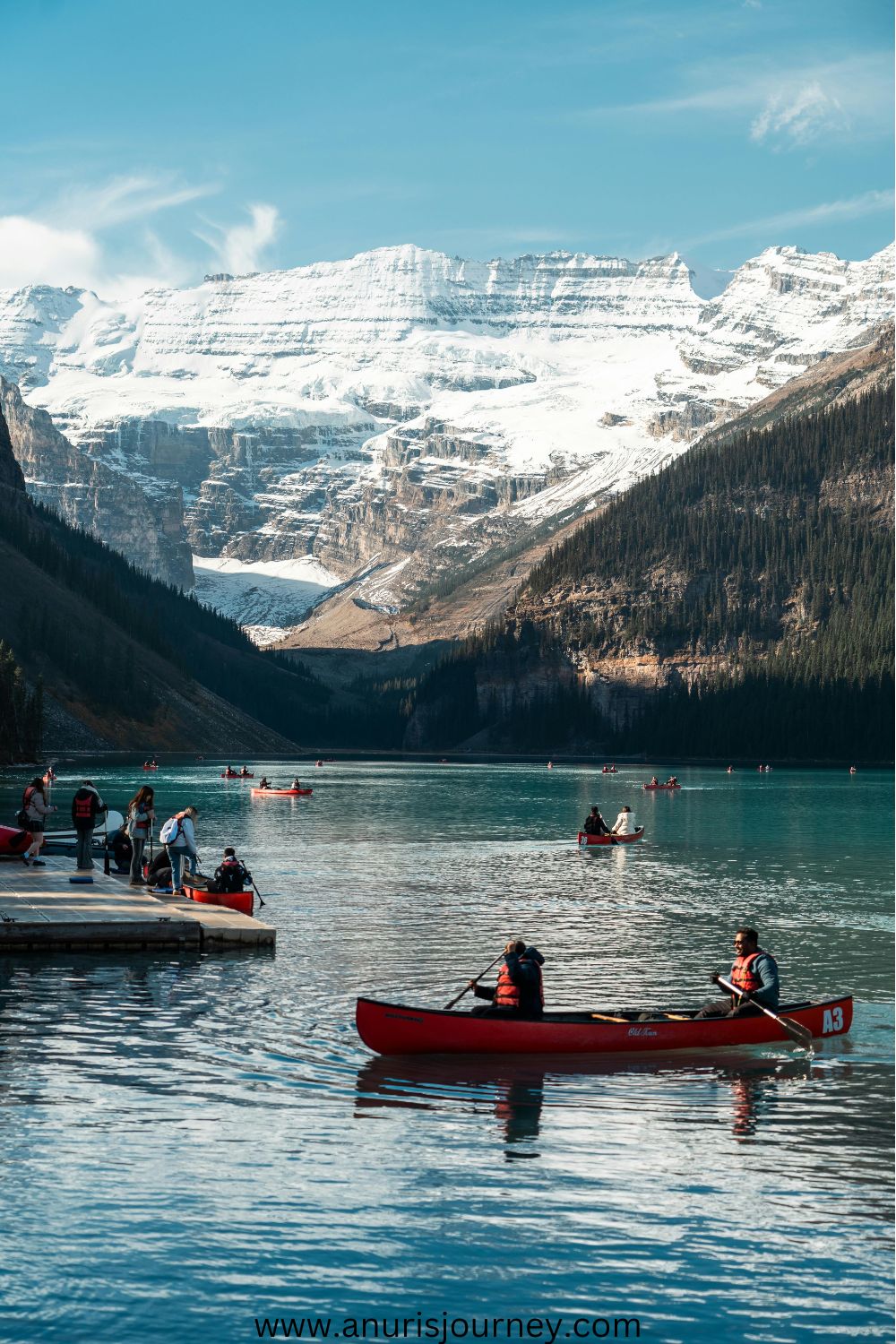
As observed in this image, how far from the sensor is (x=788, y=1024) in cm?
3778

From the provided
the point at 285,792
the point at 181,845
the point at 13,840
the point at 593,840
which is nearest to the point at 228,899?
the point at 181,845

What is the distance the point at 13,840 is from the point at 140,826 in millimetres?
11735

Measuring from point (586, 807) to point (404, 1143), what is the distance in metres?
123

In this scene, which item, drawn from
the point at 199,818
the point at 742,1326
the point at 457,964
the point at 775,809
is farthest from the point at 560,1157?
the point at 775,809

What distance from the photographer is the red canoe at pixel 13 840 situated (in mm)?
70188

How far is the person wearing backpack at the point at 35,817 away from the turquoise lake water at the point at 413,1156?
14.7 m

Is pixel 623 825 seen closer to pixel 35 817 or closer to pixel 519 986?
pixel 35 817

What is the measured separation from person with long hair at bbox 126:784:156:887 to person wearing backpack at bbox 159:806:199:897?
1.46 meters

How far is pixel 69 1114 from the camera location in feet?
99.1

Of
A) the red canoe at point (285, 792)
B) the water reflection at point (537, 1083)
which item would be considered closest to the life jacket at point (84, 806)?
the water reflection at point (537, 1083)

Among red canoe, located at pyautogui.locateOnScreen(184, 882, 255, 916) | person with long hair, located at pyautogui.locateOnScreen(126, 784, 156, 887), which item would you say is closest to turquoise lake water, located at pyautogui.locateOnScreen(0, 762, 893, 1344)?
red canoe, located at pyautogui.locateOnScreen(184, 882, 255, 916)

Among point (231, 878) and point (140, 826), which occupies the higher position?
point (140, 826)

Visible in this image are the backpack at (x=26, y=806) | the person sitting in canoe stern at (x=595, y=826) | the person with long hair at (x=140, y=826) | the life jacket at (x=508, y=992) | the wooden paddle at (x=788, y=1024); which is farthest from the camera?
the person sitting in canoe stern at (x=595, y=826)

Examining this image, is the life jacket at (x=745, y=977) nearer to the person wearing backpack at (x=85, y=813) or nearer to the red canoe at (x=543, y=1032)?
the red canoe at (x=543, y=1032)
